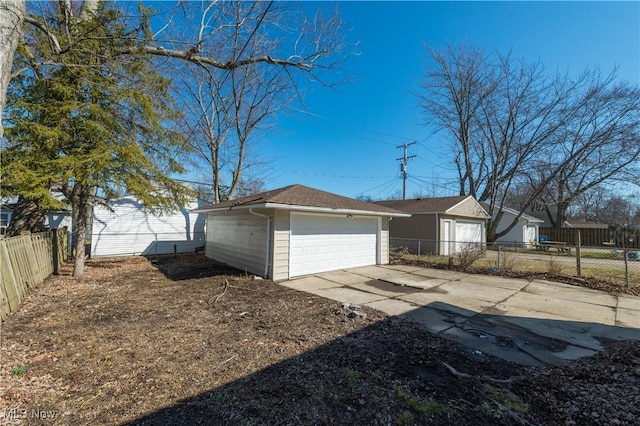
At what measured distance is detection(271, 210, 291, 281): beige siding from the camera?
25.3ft

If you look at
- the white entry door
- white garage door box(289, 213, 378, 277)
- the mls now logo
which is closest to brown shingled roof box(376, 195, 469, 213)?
the white entry door

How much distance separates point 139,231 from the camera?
14.3 metres

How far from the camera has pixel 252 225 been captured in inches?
347

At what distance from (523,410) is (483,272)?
829cm

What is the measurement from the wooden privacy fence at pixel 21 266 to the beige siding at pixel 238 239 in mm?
4869

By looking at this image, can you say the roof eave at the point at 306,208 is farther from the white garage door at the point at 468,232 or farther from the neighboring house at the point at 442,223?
the white garage door at the point at 468,232

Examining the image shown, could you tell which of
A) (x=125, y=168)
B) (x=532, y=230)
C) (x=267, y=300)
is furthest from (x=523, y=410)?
(x=532, y=230)

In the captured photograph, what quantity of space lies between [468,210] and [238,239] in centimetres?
1411

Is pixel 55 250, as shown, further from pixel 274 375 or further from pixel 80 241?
pixel 274 375

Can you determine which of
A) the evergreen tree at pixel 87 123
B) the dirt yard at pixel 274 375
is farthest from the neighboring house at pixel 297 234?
the dirt yard at pixel 274 375

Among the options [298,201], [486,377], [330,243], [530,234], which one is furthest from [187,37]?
[530,234]

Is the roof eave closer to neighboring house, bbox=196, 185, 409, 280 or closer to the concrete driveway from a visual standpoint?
neighboring house, bbox=196, 185, 409, 280

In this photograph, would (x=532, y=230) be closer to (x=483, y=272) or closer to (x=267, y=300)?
(x=483, y=272)

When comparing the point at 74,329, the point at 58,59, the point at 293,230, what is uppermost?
the point at 58,59
